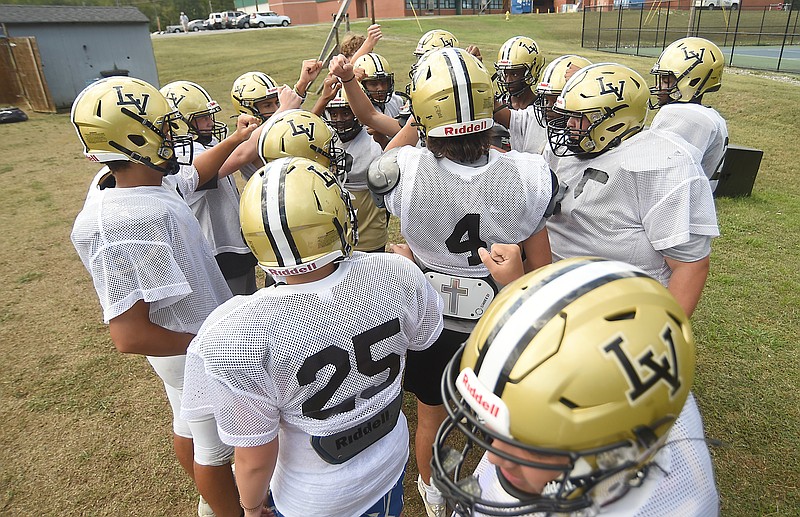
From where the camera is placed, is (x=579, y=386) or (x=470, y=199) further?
(x=470, y=199)

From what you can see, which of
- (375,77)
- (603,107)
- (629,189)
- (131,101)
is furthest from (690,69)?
(131,101)

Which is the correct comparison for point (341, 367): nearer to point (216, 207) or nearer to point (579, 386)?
point (579, 386)

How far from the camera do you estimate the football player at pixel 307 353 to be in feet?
5.87

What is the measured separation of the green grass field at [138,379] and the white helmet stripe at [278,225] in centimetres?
234

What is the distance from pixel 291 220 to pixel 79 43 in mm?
24627

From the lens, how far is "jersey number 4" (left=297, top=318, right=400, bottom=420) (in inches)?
72.6

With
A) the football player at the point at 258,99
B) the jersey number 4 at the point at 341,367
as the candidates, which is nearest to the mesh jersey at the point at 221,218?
the football player at the point at 258,99

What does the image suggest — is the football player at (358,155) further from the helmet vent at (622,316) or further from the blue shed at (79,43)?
the blue shed at (79,43)

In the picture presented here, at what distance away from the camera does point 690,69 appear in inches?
175

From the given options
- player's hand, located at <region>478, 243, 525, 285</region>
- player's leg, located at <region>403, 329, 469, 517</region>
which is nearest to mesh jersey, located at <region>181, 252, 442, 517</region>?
player's hand, located at <region>478, 243, 525, 285</region>

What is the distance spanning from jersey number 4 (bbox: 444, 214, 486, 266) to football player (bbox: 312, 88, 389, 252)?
1.76 metres

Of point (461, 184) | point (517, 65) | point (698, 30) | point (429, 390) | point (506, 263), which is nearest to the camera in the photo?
point (506, 263)

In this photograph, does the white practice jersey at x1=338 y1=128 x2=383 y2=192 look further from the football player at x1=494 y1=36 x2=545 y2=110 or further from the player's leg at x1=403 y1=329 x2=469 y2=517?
the player's leg at x1=403 y1=329 x2=469 y2=517

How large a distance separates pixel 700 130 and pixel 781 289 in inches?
103
